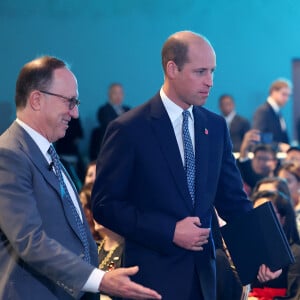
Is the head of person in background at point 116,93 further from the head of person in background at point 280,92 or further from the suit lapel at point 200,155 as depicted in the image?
the suit lapel at point 200,155

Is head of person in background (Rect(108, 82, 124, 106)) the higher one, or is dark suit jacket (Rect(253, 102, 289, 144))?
head of person in background (Rect(108, 82, 124, 106))

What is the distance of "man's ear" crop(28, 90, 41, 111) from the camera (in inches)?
117

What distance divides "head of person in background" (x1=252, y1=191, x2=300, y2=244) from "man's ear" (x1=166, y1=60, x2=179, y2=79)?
1.53 meters

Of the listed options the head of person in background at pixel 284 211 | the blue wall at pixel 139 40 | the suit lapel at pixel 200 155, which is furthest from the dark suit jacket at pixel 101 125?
the suit lapel at pixel 200 155

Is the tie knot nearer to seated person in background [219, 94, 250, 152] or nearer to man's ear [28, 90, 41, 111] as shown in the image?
man's ear [28, 90, 41, 111]

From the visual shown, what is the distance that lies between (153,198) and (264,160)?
4571 millimetres

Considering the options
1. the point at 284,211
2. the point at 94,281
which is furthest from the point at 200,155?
the point at 284,211

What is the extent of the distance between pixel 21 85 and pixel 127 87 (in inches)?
336

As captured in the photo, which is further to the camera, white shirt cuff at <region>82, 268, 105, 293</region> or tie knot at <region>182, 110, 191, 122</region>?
tie knot at <region>182, 110, 191, 122</region>

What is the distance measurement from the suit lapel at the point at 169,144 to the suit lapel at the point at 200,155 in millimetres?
53

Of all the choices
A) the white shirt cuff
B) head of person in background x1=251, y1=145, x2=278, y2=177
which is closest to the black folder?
the white shirt cuff

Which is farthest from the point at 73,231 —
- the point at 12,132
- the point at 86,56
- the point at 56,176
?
the point at 86,56

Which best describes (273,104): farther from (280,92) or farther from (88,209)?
(88,209)

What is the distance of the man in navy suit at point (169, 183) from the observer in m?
3.46
